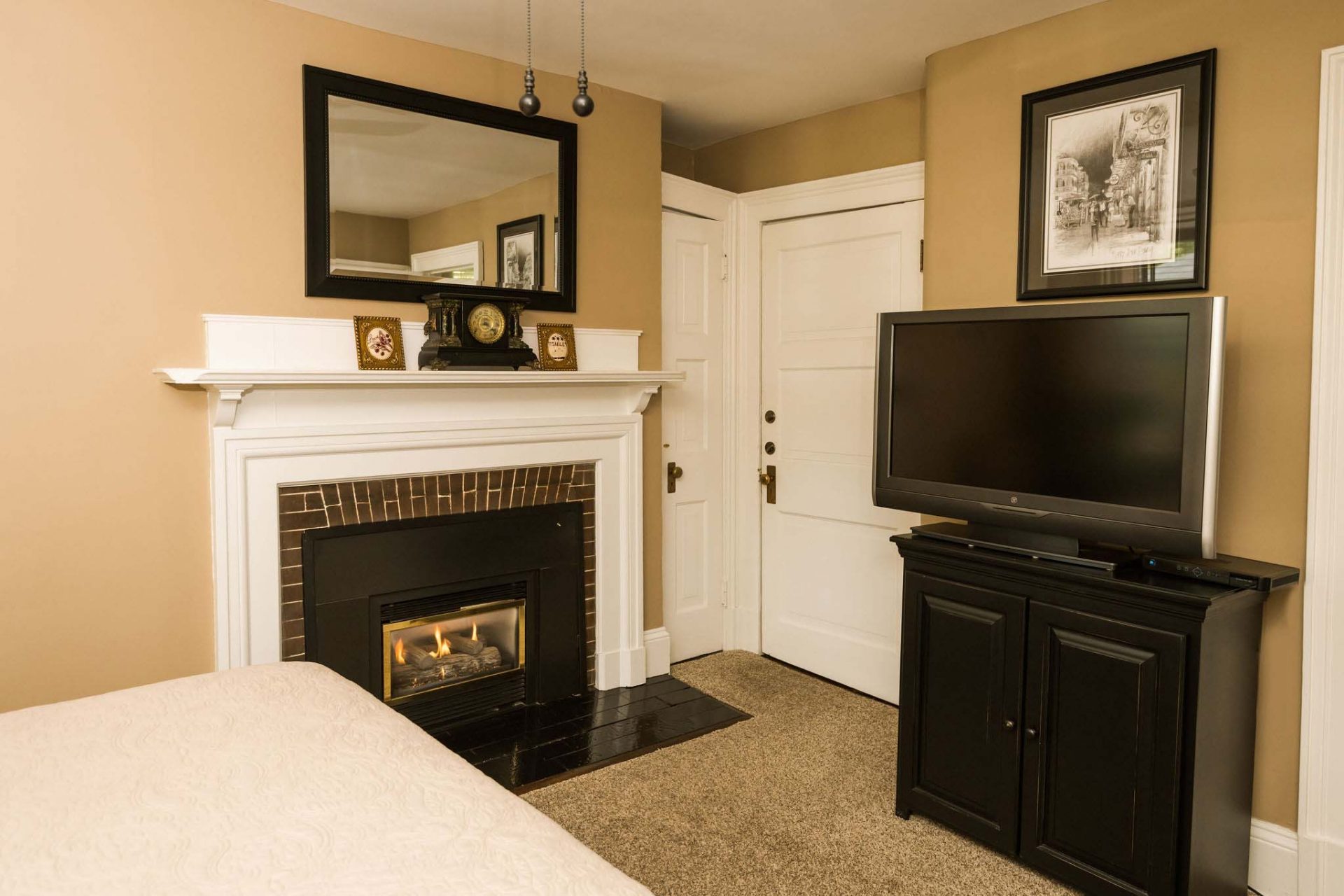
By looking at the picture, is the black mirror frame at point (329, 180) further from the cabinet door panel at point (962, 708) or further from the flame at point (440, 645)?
the cabinet door panel at point (962, 708)

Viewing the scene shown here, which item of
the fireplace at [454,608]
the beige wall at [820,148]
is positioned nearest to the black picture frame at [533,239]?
the fireplace at [454,608]

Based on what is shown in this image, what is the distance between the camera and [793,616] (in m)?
4.00

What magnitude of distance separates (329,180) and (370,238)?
219 millimetres

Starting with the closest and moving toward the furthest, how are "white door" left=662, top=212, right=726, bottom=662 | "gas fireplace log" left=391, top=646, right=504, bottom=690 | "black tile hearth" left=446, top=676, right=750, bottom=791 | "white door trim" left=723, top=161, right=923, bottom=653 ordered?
1. "black tile hearth" left=446, top=676, right=750, bottom=791
2. "gas fireplace log" left=391, top=646, right=504, bottom=690
3. "white door" left=662, top=212, right=726, bottom=662
4. "white door trim" left=723, top=161, right=923, bottom=653

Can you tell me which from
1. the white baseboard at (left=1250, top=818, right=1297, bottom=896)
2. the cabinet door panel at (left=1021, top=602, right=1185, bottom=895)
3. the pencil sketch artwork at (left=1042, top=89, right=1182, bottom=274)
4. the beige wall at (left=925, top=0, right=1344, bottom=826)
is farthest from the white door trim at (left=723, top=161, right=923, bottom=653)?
the white baseboard at (left=1250, top=818, right=1297, bottom=896)

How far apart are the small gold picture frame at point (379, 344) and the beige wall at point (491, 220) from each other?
295 mm

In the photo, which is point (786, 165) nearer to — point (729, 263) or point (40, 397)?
point (729, 263)

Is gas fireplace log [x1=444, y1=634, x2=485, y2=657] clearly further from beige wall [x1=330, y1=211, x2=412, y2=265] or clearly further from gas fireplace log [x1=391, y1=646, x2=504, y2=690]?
beige wall [x1=330, y1=211, x2=412, y2=265]

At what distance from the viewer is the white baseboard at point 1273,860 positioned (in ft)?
7.55

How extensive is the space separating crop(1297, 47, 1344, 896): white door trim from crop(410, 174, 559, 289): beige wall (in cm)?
245

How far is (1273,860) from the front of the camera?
91.7 inches

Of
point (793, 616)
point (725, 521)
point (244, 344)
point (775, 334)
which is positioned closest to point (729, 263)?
point (775, 334)

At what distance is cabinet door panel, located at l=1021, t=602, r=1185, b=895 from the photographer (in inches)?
80.4

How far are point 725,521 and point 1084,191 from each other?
2.13 m
